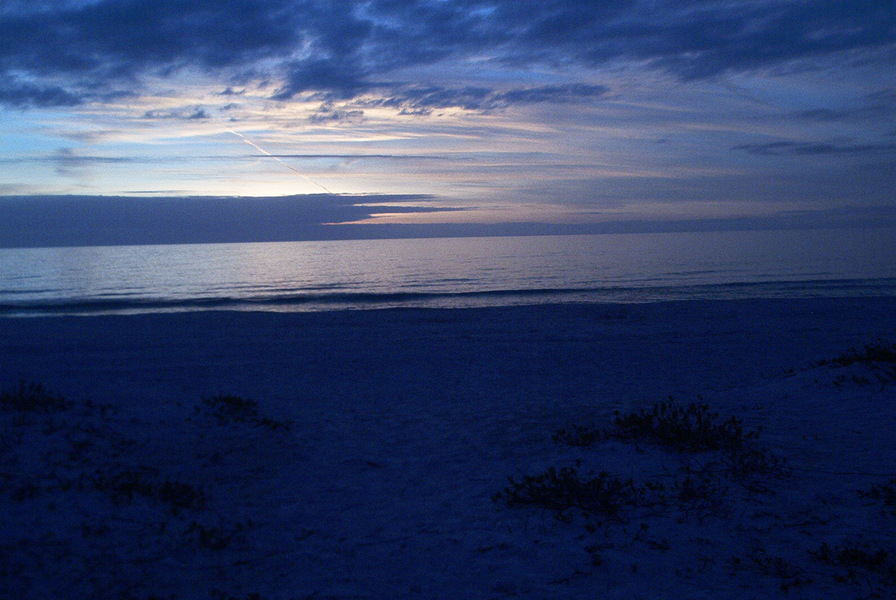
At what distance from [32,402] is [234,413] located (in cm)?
276

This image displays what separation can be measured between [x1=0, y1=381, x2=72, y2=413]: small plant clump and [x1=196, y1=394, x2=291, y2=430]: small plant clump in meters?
1.88

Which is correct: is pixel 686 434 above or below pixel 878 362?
below

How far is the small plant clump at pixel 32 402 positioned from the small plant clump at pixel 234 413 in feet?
6.16

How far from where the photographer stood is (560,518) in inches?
216

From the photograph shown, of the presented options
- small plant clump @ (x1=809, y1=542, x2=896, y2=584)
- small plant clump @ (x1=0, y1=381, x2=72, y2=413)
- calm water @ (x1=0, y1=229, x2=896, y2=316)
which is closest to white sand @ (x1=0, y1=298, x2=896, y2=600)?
small plant clump @ (x1=809, y1=542, x2=896, y2=584)

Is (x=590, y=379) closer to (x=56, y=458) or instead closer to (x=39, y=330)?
(x=56, y=458)

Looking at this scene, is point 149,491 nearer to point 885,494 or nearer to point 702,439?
point 702,439

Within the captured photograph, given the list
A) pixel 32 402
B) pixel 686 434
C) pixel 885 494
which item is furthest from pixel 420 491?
pixel 32 402

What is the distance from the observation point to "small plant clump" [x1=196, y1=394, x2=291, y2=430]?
9023mm

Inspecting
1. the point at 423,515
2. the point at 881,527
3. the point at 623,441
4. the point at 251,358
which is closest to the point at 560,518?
the point at 423,515

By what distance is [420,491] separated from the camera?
679cm

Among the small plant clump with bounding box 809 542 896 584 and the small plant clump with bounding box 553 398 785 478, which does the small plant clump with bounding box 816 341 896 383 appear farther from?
the small plant clump with bounding box 809 542 896 584

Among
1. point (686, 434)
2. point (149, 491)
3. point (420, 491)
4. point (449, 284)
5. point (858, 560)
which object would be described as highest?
point (449, 284)

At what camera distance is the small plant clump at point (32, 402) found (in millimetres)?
7660
